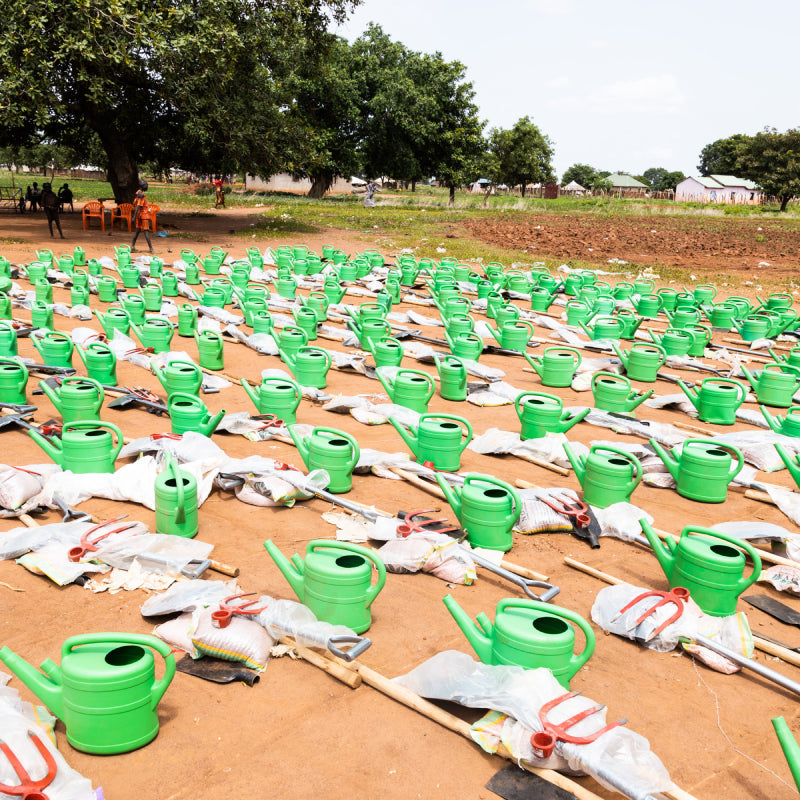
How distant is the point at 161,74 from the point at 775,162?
131ft

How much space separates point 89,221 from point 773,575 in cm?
2200

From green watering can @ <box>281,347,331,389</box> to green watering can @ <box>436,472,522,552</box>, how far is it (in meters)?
3.33

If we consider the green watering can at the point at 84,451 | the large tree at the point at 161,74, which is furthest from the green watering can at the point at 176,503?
the large tree at the point at 161,74

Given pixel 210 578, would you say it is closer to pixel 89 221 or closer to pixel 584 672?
pixel 584 672

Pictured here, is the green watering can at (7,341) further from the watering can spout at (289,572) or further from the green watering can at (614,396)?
the green watering can at (614,396)

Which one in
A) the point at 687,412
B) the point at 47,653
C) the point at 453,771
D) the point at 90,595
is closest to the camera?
the point at 453,771

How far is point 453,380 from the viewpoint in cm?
763

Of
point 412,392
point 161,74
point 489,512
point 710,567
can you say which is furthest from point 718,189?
point 710,567

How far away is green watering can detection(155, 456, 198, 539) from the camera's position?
13.7 ft

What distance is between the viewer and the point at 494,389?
25.6 feet

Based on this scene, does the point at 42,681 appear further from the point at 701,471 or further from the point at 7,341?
the point at 7,341

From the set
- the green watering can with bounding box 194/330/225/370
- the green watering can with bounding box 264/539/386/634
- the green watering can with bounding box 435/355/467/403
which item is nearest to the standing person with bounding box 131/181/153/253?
the green watering can with bounding box 194/330/225/370

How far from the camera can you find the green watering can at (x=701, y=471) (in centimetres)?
539

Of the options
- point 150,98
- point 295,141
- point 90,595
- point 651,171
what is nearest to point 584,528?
point 90,595
